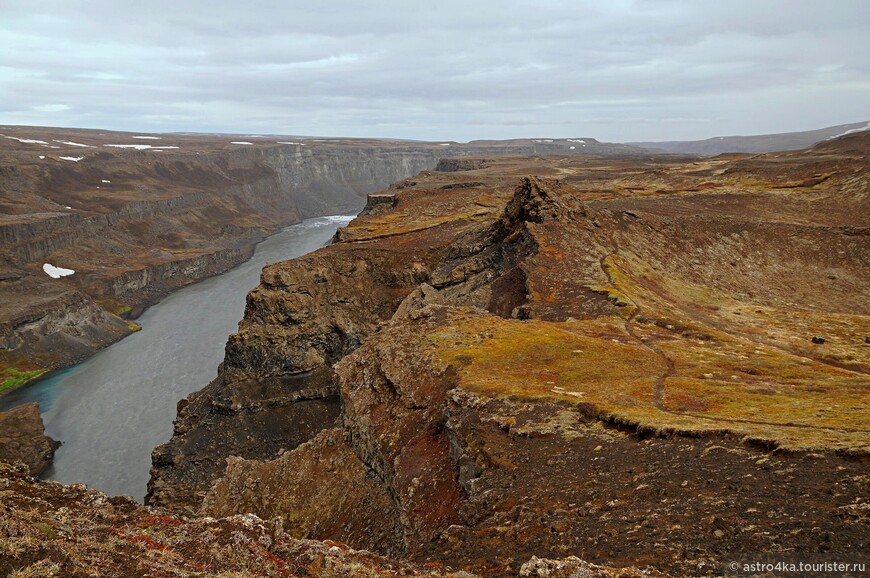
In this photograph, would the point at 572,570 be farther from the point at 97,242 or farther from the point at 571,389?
the point at 97,242

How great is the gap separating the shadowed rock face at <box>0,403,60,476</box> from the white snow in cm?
5083

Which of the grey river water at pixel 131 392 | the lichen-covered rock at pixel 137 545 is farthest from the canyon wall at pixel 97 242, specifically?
the lichen-covered rock at pixel 137 545

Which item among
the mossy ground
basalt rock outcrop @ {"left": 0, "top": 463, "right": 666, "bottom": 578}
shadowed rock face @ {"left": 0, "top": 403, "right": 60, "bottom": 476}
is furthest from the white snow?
basalt rock outcrop @ {"left": 0, "top": 463, "right": 666, "bottom": 578}

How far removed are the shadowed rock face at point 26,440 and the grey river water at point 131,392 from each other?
4.30 feet

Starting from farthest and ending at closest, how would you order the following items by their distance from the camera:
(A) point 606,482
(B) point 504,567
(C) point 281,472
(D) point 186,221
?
1. (D) point 186,221
2. (C) point 281,472
3. (A) point 606,482
4. (B) point 504,567

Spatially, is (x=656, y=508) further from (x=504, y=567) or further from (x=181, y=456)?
(x=181, y=456)

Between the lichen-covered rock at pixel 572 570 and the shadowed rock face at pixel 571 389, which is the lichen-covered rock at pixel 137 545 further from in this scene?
the shadowed rock face at pixel 571 389

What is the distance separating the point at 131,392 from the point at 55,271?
→ 52.8 meters

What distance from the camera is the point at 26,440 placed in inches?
2133

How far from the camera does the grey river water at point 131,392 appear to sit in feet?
170

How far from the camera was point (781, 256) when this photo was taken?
4309cm

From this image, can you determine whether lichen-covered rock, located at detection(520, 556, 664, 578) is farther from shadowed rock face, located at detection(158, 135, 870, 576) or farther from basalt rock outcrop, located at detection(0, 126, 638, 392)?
basalt rock outcrop, located at detection(0, 126, 638, 392)

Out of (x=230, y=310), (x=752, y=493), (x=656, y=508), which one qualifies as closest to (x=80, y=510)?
(x=656, y=508)

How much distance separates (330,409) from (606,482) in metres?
37.9
